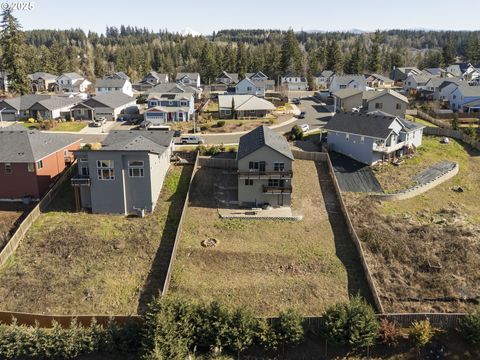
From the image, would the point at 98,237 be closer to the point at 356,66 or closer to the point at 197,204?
the point at 197,204

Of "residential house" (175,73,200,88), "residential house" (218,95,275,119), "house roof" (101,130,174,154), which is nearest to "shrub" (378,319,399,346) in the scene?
"house roof" (101,130,174,154)

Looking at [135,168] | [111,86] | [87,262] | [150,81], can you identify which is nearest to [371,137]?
[135,168]

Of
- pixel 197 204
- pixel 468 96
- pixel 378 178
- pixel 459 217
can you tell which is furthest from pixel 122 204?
pixel 468 96

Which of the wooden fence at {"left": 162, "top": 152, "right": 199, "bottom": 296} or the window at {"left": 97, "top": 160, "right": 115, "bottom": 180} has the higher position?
the window at {"left": 97, "top": 160, "right": 115, "bottom": 180}

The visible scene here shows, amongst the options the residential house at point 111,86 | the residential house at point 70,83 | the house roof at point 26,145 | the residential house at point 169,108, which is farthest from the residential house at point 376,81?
the house roof at point 26,145

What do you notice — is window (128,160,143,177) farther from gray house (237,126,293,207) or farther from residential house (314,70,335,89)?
residential house (314,70,335,89)

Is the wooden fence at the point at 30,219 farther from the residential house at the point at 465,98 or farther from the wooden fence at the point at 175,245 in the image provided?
the residential house at the point at 465,98
